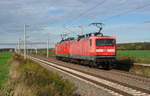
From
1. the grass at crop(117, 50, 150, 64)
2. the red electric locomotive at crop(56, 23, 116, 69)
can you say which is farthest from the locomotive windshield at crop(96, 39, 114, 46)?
the grass at crop(117, 50, 150, 64)

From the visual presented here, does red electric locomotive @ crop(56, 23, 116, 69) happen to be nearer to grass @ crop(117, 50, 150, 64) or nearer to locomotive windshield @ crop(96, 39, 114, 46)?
locomotive windshield @ crop(96, 39, 114, 46)

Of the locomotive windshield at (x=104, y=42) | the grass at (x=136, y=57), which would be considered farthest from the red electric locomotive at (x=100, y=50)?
the grass at (x=136, y=57)

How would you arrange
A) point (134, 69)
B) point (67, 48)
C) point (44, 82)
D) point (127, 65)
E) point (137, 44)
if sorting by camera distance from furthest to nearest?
1. point (137, 44)
2. point (67, 48)
3. point (127, 65)
4. point (134, 69)
5. point (44, 82)

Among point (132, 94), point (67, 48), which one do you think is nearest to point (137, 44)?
point (67, 48)

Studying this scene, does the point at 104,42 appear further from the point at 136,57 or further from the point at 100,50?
the point at 136,57

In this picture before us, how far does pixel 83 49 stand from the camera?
86.7 ft

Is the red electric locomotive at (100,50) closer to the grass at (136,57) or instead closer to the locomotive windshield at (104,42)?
the locomotive windshield at (104,42)

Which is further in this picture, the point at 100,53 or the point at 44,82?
the point at 100,53

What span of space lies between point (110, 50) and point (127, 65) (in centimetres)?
297

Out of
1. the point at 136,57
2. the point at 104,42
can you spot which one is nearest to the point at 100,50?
the point at 104,42

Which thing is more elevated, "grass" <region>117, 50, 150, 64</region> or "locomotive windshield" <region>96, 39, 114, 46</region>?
"locomotive windshield" <region>96, 39, 114, 46</region>

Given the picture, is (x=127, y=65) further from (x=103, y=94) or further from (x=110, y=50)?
(x=103, y=94)

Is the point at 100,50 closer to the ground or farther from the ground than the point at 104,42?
closer to the ground

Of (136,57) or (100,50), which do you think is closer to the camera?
(100,50)
